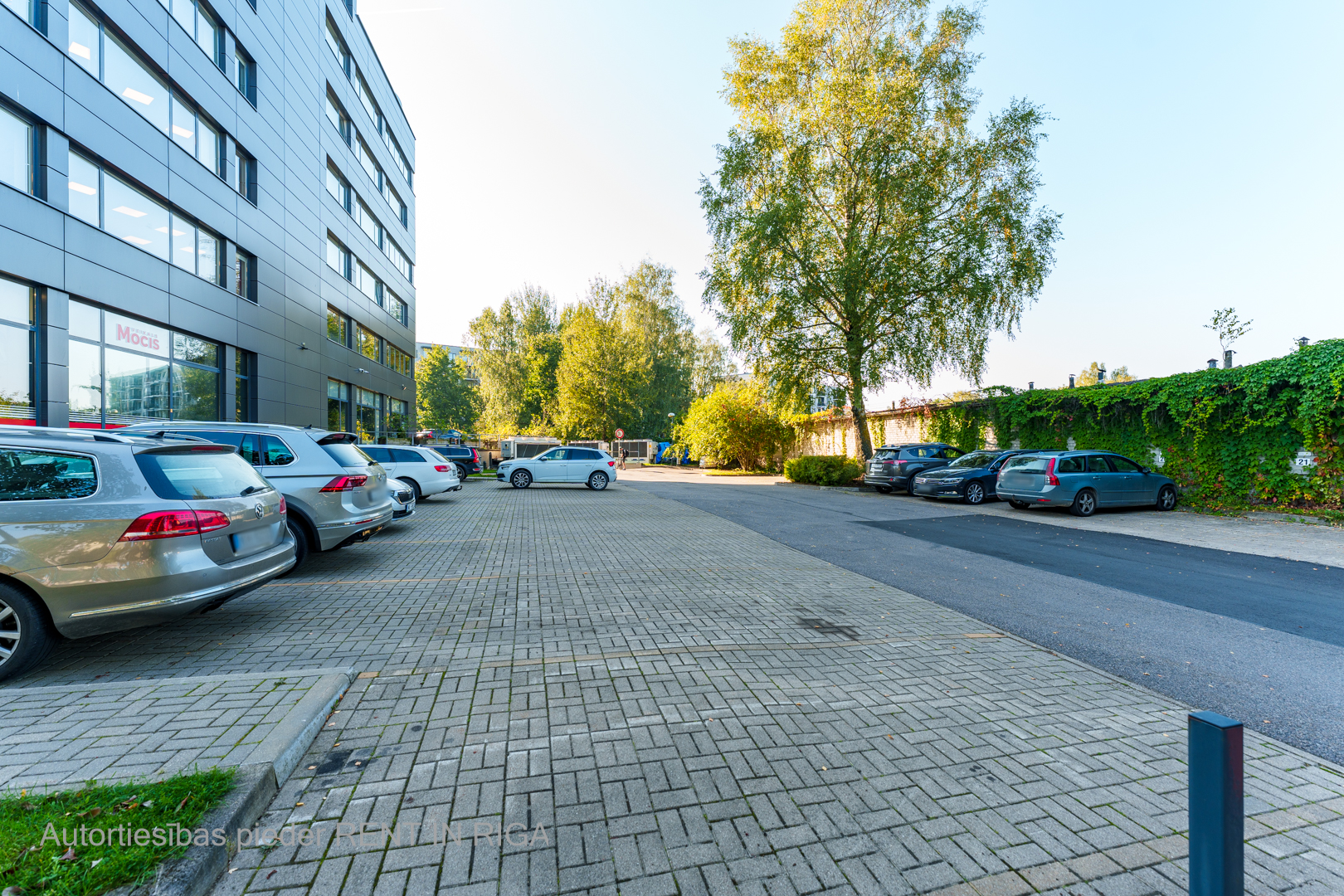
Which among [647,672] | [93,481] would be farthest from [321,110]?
[647,672]

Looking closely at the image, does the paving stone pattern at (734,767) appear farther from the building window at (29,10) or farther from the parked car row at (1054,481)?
the building window at (29,10)

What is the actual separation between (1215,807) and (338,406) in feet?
97.6

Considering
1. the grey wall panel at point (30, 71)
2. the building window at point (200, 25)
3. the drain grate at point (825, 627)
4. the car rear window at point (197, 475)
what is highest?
the building window at point (200, 25)

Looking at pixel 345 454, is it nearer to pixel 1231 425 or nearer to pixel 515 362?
pixel 1231 425

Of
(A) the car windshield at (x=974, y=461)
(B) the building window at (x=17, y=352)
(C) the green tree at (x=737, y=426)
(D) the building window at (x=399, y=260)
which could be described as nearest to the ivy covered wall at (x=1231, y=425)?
(A) the car windshield at (x=974, y=461)

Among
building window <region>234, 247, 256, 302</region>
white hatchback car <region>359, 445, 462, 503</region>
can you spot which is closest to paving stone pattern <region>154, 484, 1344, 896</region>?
white hatchback car <region>359, 445, 462, 503</region>

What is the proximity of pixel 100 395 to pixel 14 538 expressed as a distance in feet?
39.6

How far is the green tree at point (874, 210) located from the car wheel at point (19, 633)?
20.9m

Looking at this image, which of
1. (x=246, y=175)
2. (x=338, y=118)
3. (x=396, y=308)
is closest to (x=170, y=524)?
(x=246, y=175)

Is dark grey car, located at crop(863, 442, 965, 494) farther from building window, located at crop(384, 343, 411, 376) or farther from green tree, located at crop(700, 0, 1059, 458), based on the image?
building window, located at crop(384, 343, 411, 376)

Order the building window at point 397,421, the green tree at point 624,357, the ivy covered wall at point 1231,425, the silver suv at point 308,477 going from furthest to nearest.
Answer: the green tree at point 624,357 < the building window at point 397,421 < the ivy covered wall at point 1231,425 < the silver suv at point 308,477

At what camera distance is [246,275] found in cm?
1867

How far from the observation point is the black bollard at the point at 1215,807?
1439 millimetres

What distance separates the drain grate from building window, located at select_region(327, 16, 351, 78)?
100 ft
